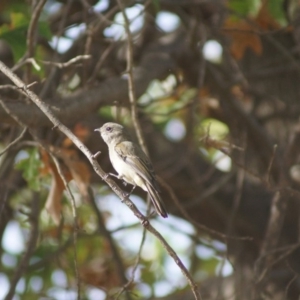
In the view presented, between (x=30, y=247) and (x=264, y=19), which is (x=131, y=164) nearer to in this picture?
(x=30, y=247)

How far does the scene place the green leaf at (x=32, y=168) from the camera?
4.58 meters

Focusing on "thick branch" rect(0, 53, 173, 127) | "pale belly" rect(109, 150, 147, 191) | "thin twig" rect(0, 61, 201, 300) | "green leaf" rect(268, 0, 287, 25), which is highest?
"green leaf" rect(268, 0, 287, 25)

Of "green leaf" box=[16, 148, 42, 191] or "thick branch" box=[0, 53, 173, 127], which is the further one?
"green leaf" box=[16, 148, 42, 191]

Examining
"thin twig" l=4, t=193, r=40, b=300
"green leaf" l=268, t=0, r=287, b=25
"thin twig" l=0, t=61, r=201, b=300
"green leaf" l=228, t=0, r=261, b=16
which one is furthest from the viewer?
"green leaf" l=228, t=0, r=261, b=16

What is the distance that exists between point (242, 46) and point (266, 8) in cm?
45

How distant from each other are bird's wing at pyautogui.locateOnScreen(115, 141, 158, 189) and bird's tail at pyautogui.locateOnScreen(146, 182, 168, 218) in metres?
0.03

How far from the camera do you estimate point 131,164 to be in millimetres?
3727

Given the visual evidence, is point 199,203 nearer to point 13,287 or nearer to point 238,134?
point 238,134

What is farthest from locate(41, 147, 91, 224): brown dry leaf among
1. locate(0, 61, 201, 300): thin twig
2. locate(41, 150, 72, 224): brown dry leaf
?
locate(0, 61, 201, 300): thin twig

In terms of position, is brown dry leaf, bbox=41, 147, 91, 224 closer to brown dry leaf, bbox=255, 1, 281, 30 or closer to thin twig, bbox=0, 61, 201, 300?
thin twig, bbox=0, 61, 201, 300

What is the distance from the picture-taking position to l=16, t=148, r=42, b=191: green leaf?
4.58 m

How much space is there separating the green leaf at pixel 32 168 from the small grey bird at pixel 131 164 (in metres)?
0.62

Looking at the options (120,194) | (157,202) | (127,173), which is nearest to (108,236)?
(127,173)

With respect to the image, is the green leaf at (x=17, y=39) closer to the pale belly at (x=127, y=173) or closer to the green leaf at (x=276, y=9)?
the pale belly at (x=127, y=173)
